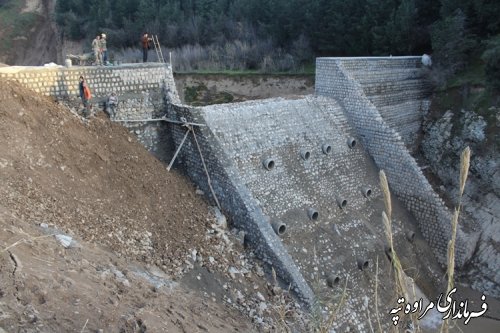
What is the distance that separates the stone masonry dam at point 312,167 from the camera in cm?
1034

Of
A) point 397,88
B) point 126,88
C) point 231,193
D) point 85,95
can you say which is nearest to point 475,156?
point 397,88

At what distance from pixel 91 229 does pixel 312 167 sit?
21.0ft

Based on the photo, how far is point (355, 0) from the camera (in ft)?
68.2

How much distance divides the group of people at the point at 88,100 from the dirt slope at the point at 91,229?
27cm

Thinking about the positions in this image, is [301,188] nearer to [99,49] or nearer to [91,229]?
[91,229]

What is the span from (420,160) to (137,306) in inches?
485

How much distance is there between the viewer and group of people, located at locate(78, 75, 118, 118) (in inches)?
389

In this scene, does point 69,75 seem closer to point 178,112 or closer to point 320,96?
point 178,112

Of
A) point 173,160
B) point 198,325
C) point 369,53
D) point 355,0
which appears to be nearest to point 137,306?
point 198,325

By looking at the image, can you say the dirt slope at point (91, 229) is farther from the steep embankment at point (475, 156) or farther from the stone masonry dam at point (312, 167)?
the steep embankment at point (475, 156)

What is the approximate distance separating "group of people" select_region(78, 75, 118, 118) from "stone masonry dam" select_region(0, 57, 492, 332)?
158mm

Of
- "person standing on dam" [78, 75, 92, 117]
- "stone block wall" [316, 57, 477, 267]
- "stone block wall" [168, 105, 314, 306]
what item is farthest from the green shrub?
"person standing on dam" [78, 75, 92, 117]

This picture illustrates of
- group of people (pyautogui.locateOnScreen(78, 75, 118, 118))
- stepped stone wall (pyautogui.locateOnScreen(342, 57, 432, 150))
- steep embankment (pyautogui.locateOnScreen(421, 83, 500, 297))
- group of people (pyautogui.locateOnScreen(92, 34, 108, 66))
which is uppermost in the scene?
group of people (pyautogui.locateOnScreen(92, 34, 108, 66))

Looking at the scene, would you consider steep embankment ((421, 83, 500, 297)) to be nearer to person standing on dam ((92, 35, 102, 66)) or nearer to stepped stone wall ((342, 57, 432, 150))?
stepped stone wall ((342, 57, 432, 150))
